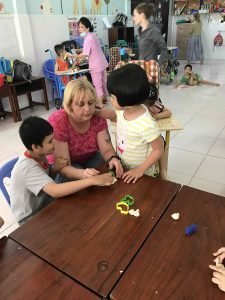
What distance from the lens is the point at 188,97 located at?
501cm

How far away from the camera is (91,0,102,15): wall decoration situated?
5.76 meters

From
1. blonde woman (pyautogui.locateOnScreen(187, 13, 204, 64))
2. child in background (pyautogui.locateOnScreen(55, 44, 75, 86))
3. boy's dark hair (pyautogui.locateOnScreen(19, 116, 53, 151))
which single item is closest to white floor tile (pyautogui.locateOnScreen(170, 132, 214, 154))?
boy's dark hair (pyautogui.locateOnScreen(19, 116, 53, 151))

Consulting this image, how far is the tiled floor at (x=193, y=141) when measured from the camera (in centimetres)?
238

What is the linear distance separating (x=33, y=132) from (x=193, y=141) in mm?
2409

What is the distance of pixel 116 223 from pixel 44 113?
377cm

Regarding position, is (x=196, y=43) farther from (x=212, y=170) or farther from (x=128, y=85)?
(x=128, y=85)

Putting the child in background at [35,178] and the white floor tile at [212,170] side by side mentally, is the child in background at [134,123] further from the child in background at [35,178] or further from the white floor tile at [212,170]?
the white floor tile at [212,170]

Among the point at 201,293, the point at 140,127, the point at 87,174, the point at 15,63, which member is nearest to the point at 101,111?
the point at 140,127

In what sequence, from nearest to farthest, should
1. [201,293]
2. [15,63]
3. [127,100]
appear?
1. [201,293]
2. [127,100]
3. [15,63]

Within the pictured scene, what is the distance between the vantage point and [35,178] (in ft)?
3.79

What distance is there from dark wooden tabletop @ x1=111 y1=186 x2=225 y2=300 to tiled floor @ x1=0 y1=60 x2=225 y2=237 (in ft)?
4.46

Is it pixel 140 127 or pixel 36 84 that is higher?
pixel 140 127

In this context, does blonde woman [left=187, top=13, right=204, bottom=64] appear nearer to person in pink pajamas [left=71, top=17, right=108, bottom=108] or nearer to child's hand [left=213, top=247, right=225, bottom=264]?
person in pink pajamas [left=71, top=17, right=108, bottom=108]

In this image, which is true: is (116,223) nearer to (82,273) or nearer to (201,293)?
(82,273)
